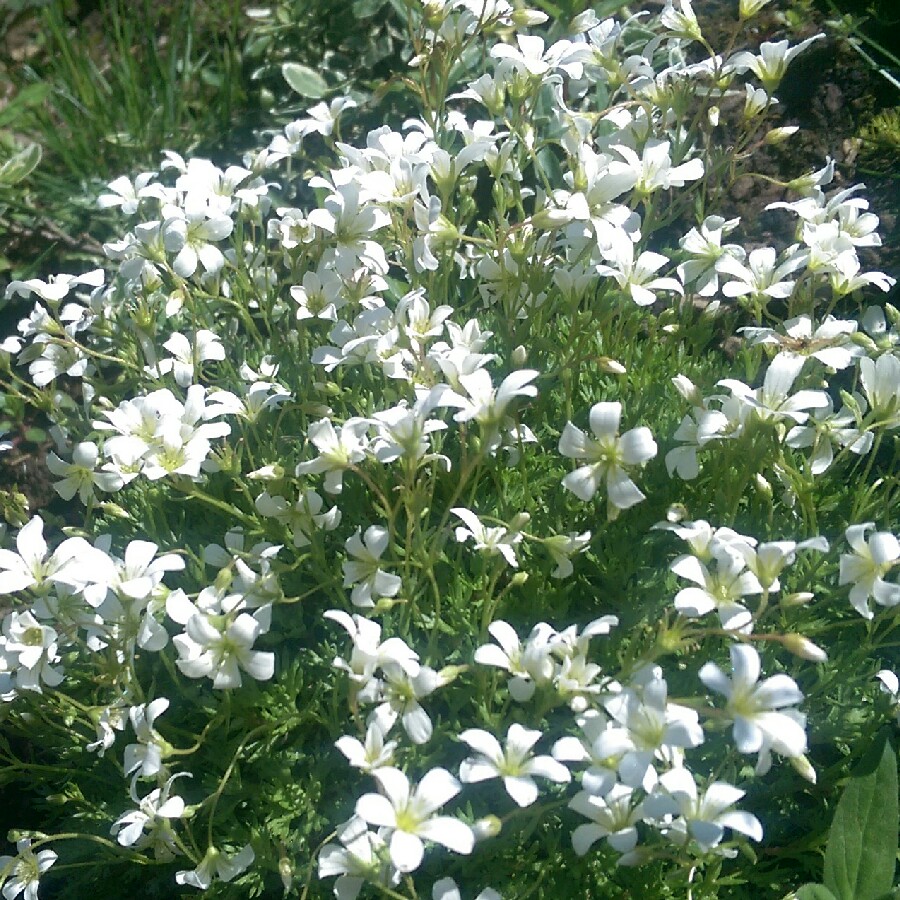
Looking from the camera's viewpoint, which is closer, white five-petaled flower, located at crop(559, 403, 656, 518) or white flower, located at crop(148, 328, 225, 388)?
white five-petaled flower, located at crop(559, 403, 656, 518)

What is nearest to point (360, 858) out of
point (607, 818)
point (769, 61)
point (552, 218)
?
point (607, 818)

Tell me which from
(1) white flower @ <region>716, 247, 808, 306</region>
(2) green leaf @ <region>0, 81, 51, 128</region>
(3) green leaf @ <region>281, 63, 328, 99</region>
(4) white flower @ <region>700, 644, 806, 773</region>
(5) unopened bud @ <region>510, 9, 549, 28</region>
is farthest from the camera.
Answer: (2) green leaf @ <region>0, 81, 51, 128</region>

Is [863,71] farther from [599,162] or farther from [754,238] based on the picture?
[599,162]

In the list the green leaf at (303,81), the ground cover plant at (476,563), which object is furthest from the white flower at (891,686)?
the green leaf at (303,81)

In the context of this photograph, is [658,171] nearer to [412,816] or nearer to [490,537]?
[490,537]

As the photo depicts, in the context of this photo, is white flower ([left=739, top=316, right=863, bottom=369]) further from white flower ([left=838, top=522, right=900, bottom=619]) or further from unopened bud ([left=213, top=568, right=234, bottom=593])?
unopened bud ([left=213, top=568, right=234, bottom=593])

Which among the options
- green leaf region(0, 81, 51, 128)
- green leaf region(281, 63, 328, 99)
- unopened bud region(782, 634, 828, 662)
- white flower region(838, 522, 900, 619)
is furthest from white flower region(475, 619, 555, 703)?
green leaf region(0, 81, 51, 128)

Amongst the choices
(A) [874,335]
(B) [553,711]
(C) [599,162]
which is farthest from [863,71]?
(B) [553,711]
